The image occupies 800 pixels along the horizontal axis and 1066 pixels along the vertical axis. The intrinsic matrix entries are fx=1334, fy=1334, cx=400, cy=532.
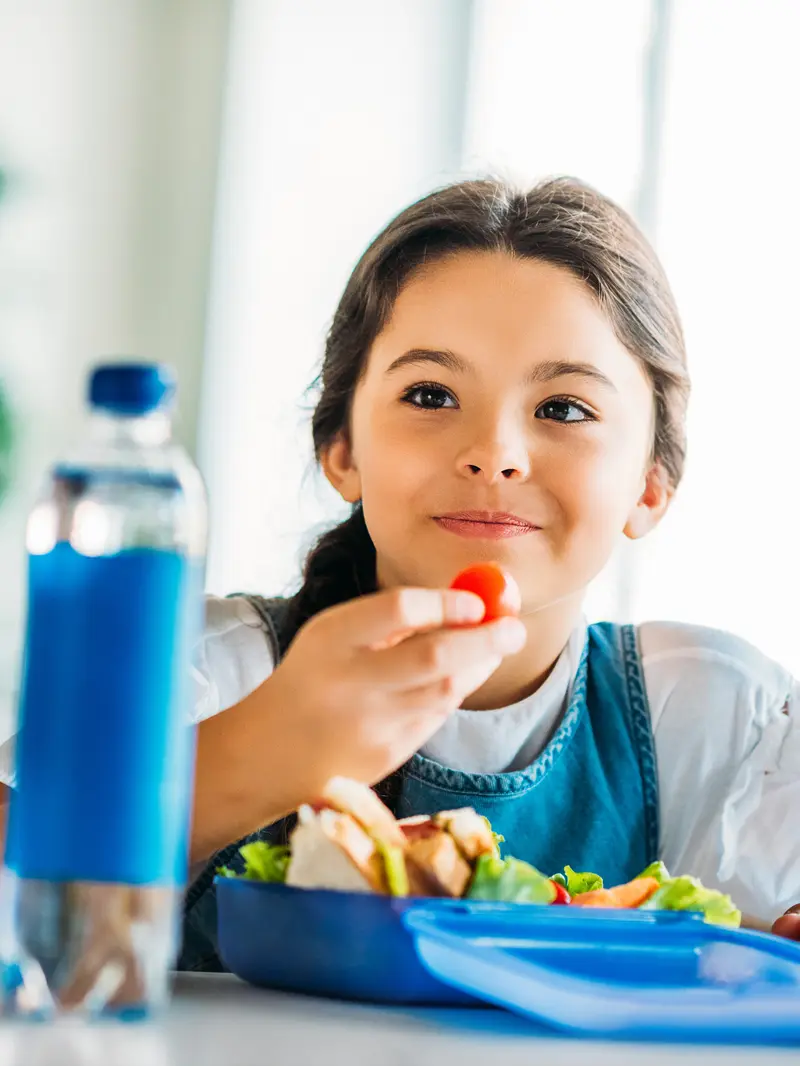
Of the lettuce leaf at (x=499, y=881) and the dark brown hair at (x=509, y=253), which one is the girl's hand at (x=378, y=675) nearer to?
the lettuce leaf at (x=499, y=881)

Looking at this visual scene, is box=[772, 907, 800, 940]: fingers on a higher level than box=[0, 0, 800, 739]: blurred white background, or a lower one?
lower

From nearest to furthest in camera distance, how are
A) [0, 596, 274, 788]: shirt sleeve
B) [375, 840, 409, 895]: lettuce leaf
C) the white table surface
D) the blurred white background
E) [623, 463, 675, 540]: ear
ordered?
1. the white table surface
2. [375, 840, 409, 895]: lettuce leaf
3. [0, 596, 274, 788]: shirt sleeve
4. [623, 463, 675, 540]: ear
5. the blurred white background

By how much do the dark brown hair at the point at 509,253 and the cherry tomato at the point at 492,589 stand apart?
0.56 m

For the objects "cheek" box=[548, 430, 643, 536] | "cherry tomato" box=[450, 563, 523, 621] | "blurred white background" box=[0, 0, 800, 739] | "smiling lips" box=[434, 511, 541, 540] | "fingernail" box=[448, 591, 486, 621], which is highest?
"blurred white background" box=[0, 0, 800, 739]

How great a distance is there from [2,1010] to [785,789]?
2.80 feet

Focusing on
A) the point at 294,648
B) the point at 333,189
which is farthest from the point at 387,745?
the point at 333,189

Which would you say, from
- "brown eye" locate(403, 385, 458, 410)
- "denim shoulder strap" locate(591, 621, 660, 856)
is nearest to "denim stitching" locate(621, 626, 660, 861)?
"denim shoulder strap" locate(591, 621, 660, 856)

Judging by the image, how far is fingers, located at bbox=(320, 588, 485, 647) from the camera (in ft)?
2.14

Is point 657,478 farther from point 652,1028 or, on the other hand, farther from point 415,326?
point 652,1028

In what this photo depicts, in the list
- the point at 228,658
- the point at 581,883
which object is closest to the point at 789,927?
the point at 581,883

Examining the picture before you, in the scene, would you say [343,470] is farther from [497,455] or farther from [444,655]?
[444,655]

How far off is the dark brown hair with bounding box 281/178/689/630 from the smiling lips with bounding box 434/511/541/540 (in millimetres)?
224

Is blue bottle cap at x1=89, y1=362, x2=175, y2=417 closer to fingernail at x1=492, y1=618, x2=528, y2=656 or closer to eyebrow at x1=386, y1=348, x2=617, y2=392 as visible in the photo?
fingernail at x1=492, y1=618, x2=528, y2=656

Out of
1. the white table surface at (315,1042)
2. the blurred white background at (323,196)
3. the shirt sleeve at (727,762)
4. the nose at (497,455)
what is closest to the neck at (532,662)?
the shirt sleeve at (727,762)
